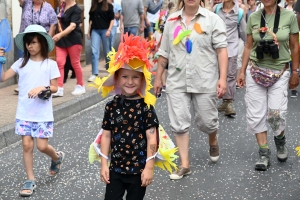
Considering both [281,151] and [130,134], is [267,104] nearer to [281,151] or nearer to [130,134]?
[281,151]

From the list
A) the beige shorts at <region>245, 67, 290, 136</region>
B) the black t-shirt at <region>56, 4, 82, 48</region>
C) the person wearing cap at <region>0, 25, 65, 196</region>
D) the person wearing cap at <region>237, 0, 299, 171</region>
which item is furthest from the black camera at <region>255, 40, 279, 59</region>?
the black t-shirt at <region>56, 4, 82, 48</region>

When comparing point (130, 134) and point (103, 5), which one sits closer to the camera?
point (130, 134)

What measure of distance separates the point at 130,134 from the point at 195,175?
213cm

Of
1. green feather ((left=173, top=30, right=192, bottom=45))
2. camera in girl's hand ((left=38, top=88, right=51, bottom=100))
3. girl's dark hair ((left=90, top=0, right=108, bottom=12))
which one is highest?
green feather ((left=173, top=30, right=192, bottom=45))

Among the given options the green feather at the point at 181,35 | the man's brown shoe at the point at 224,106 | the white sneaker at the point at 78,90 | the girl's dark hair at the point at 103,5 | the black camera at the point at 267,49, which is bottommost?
the white sneaker at the point at 78,90

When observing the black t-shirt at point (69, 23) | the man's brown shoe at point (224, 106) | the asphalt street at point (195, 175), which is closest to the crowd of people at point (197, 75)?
the asphalt street at point (195, 175)

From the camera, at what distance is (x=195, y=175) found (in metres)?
6.38

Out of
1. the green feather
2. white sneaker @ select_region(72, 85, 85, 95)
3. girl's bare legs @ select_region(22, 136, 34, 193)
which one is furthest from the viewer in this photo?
white sneaker @ select_region(72, 85, 85, 95)

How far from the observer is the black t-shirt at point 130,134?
4.38 meters

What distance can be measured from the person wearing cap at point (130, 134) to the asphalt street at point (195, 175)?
1336mm

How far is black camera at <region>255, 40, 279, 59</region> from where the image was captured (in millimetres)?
6320

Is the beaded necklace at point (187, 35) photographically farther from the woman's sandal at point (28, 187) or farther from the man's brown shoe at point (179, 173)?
the woman's sandal at point (28, 187)

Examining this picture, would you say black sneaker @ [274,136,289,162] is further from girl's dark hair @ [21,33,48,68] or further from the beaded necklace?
girl's dark hair @ [21,33,48,68]

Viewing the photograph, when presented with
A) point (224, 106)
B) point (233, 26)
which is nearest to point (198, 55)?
point (233, 26)
